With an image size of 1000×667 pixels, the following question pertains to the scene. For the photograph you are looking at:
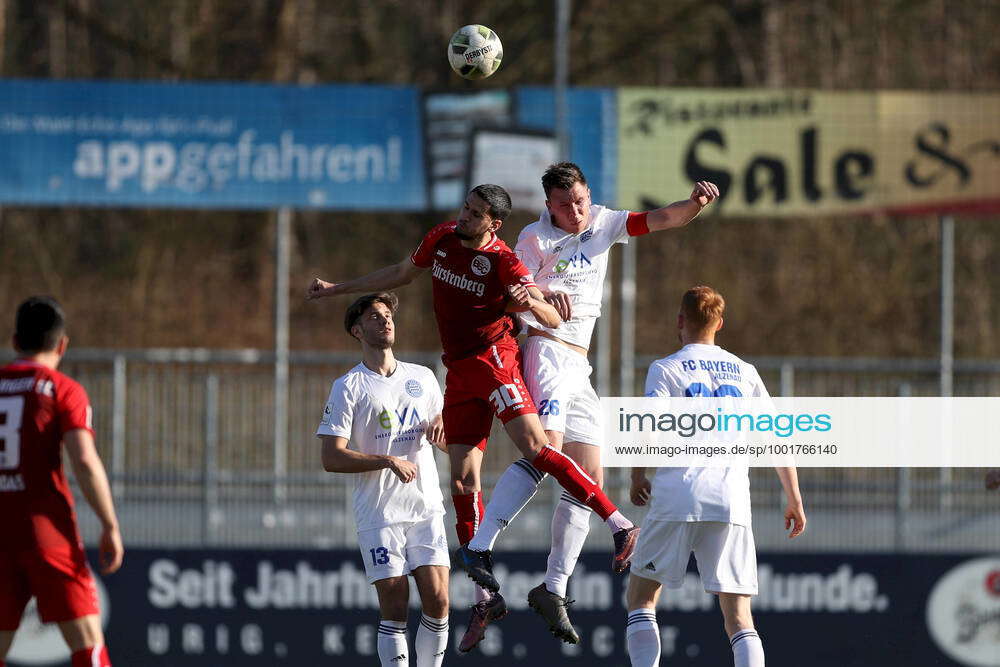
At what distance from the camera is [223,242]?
25.6 metres

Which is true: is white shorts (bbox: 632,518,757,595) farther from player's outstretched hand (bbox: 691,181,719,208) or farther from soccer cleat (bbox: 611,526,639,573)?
player's outstretched hand (bbox: 691,181,719,208)

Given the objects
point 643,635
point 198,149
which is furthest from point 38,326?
point 198,149

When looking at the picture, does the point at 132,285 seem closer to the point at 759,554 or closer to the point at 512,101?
the point at 512,101

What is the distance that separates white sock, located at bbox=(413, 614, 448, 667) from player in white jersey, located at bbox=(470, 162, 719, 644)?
79cm

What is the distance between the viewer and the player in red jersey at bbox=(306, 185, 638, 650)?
8273 millimetres

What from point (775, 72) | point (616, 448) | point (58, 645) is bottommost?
point (58, 645)

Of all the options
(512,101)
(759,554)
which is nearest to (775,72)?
(512,101)

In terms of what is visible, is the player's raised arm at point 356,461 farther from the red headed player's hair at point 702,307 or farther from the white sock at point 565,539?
the red headed player's hair at point 702,307

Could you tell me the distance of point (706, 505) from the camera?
805cm

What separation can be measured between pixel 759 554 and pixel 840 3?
45.7 feet

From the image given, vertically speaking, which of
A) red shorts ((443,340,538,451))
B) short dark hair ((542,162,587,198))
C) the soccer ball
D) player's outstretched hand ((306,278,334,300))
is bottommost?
red shorts ((443,340,538,451))

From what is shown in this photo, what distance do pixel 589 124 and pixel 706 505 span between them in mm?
9509

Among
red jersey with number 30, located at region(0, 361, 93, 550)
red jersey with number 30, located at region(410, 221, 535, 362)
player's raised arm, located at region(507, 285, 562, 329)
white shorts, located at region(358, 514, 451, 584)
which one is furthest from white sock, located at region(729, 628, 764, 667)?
red jersey with number 30, located at region(0, 361, 93, 550)

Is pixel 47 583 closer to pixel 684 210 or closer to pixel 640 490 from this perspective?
pixel 640 490
